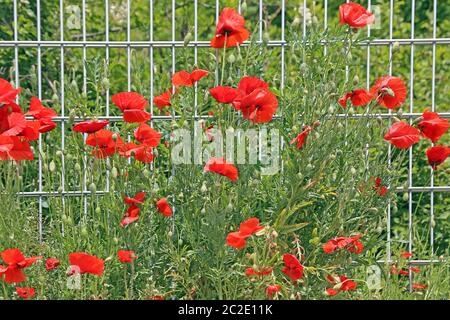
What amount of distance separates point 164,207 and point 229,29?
0.62m

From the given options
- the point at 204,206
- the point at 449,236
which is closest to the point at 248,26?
the point at 449,236

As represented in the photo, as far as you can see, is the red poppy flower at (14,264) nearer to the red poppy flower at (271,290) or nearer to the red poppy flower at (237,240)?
the red poppy flower at (237,240)

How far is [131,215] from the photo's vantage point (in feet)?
11.5

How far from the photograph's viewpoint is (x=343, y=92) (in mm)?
3910

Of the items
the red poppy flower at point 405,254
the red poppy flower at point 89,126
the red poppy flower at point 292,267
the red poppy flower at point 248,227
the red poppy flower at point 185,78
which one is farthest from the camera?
the red poppy flower at point 405,254

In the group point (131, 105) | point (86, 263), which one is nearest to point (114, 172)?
point (131, 105)

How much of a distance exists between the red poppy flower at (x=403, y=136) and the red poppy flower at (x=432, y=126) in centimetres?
10

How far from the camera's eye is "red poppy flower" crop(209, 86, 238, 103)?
11.5ft

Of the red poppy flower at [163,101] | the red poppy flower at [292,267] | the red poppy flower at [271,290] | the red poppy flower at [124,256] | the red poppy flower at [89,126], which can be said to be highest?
the red poppy flower at [163,101]

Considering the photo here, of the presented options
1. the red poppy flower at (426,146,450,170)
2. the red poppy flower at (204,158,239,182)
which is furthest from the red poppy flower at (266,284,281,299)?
the red poppy flower at (426,146,450,170)

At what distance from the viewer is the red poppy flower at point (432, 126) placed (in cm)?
377

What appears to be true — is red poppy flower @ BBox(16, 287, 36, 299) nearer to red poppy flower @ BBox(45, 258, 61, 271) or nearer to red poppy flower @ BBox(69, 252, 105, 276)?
red poppy flower @ BBox(45, 258, 61, 271)

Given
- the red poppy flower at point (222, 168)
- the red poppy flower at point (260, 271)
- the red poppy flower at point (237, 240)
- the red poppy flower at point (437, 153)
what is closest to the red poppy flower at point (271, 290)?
the red poppy flower at point (260, 271)

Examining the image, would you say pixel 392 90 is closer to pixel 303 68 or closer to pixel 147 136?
pixel 303 68
